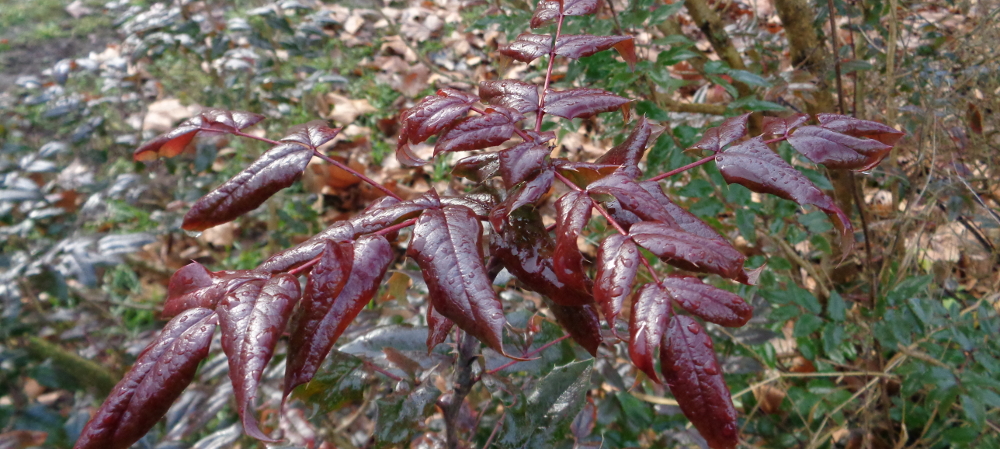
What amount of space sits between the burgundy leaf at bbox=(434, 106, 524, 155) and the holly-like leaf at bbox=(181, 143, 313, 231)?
16 cm

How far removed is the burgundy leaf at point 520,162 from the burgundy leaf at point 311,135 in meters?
0.23

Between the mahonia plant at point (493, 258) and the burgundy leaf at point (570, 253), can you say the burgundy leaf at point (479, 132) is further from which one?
the burgundy leaf at point (570, 253)

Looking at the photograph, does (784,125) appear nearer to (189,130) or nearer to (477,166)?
(477,166)

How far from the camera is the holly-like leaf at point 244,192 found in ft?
1.97

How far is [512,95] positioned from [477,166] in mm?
108

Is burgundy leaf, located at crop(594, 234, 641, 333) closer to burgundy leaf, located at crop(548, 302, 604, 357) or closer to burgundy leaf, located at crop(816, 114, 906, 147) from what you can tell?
burgundy leaf, located at crop(548, 302, 604, 357)

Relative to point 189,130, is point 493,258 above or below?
below

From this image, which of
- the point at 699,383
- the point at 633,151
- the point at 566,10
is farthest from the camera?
the point at 566,10

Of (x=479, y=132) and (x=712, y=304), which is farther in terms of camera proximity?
(x=479, y=132)

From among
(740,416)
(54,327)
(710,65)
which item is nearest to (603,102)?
(710,65)

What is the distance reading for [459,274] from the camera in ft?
1.63

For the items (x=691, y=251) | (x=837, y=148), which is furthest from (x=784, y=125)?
(x=691, y=251)

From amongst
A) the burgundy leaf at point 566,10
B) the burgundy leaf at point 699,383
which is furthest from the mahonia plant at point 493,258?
the burgundy leaf at point 566,10

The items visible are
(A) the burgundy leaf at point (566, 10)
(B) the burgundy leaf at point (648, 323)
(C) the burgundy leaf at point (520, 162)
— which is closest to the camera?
(B) the burgundy leaf at point (648, 323)
